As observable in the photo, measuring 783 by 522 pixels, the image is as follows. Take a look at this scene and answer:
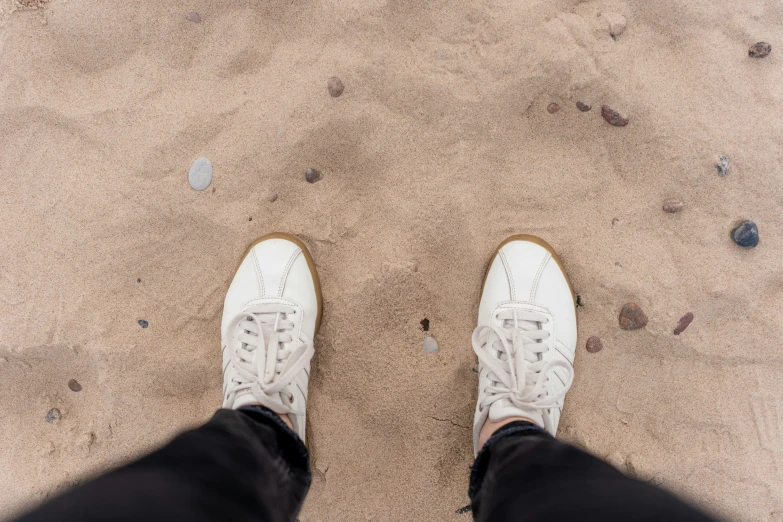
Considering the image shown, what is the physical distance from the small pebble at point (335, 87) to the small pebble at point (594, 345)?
58.4 inches

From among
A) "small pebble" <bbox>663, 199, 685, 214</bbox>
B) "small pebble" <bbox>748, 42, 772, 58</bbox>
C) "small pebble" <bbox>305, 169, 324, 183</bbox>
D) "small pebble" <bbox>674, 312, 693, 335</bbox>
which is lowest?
"small pebble" <bbox>674, 312, 693, 335</bbox>

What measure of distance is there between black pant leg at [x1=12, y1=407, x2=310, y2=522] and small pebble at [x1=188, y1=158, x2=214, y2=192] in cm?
96

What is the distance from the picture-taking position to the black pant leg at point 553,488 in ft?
3.01

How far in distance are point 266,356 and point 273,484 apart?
2.02 ft

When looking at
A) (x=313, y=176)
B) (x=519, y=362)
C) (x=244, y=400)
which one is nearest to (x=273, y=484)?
(x=244, y=400)

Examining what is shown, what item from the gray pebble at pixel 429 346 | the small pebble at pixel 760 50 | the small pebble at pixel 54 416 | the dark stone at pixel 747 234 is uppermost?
the small pebble at pixel 760 50

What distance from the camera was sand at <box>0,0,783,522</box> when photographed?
1.83m

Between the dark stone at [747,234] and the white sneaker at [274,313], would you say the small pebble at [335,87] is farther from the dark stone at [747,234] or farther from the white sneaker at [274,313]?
the dark stone at [747,234]

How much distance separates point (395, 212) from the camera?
73.7 inches

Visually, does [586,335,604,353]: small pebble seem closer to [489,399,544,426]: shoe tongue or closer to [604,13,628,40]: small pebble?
[489,399,544,426]: shoe tongue

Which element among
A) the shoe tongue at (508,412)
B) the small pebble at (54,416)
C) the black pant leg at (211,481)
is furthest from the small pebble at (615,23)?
the small pebble at (54,416)

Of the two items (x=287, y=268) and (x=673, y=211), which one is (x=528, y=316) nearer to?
(x=673, y=211)

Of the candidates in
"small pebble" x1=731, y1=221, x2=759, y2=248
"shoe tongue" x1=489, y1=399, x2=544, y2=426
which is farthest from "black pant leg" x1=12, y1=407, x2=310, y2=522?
"small pebble" x1=731, y1=221, x2=759, y2=248

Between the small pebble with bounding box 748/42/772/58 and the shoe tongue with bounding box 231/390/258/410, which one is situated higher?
the small pebble with bounding box 748/42/772/58
